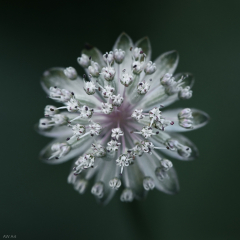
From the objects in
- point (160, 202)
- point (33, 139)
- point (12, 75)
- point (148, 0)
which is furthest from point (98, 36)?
point (160, 202)

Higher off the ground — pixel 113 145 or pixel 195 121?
pixel 195 121

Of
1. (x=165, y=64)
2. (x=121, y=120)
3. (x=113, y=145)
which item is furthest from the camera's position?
(x=165, y=64)

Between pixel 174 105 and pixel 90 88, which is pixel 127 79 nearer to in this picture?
pixel 90 88

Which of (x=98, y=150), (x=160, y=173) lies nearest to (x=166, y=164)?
(x=160, y=173)

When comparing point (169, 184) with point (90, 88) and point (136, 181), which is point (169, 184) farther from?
point (90, 88)

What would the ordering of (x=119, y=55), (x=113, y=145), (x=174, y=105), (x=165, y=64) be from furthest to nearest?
(x=174, y=105) → (x=165, y=64) → (x=119, y=55) → (x=113, y=145)

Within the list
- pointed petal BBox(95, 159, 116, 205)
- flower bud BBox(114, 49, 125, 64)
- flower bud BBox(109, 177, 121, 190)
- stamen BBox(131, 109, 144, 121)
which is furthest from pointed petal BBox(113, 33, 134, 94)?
flower bud BBox(109, 177, 121, 190)

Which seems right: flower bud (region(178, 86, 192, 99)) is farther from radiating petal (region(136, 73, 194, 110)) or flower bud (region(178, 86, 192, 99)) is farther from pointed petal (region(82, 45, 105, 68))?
pointed petal (region(82, 45, 105, 68))

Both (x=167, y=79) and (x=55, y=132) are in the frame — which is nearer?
(x=167, y=79)

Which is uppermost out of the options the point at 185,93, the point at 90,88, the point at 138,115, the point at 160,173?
the point at 185,93
